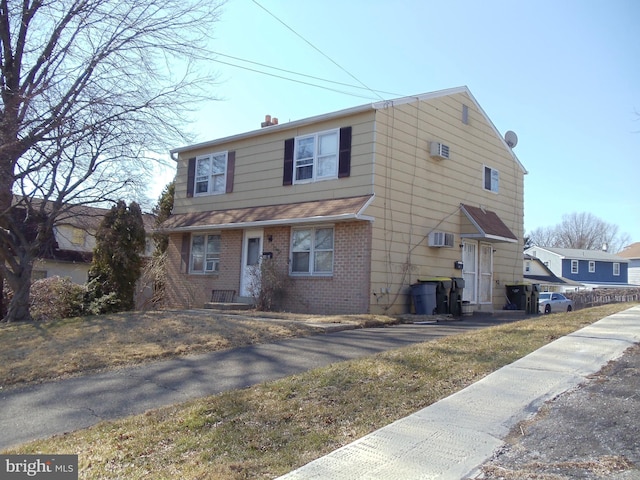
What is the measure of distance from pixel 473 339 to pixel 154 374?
191 inches

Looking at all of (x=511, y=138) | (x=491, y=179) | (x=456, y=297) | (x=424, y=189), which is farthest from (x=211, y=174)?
(x=511, y=138)

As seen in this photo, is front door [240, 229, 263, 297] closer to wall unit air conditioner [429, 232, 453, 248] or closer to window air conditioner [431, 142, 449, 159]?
wall unit air conditioner [429, 232, 453, 248]

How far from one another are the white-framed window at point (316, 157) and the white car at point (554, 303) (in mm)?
14628

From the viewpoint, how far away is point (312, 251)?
52.0 feet

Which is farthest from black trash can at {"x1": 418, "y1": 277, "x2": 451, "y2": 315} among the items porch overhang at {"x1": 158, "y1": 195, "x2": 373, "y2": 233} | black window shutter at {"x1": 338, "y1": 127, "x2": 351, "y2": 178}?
black window shutter at {"x1": 338, "y1": 127, "x2": 351, "y2": 178}

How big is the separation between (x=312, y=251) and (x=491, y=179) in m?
7.91

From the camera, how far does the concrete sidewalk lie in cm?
404

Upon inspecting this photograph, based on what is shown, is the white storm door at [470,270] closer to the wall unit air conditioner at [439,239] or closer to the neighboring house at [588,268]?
the wall unit air conditioner at [439,239]

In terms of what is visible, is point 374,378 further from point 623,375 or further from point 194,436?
point 623,375

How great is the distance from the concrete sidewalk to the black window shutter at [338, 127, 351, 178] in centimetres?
877

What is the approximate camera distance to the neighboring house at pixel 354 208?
49.1ft

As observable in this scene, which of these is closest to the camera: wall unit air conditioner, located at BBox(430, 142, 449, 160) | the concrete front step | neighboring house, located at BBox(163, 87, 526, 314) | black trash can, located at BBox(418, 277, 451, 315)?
neighboring house, located at BBox(163, 87, 526, 314)

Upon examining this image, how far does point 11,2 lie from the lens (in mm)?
12312

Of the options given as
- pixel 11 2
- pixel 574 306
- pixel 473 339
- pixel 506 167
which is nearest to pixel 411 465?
pixel 473 339
